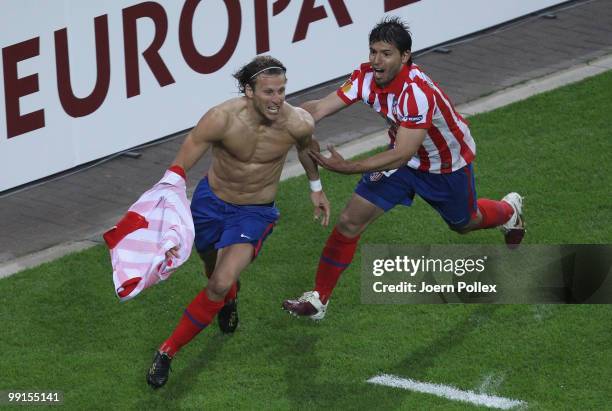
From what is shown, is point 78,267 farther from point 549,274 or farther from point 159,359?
point 549,274

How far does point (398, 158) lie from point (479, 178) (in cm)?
289

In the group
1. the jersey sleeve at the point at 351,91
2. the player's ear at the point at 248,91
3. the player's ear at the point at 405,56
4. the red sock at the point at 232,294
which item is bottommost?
the red sock at the point at 232,294

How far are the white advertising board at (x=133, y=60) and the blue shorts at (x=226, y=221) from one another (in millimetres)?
3298

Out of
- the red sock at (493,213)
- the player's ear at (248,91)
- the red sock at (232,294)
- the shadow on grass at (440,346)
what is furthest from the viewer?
the red sock at (493,213)

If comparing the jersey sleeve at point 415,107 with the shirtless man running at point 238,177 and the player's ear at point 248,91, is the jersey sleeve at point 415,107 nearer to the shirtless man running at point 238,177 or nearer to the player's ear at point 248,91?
the shirtless man running at point 238,177

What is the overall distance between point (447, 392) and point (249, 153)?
1.94 metres

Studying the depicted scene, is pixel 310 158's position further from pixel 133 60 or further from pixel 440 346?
pixel 133 60

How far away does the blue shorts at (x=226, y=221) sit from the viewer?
26.6 ft

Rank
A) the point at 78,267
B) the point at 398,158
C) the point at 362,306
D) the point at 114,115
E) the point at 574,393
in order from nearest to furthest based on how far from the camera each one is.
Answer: the point at 574,393
the point at 398,158
the point at 362,306
the point at 78,267
the point at 114,115

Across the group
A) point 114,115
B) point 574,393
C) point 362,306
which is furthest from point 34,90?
point 574,393

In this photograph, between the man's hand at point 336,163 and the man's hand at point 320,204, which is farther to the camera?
the man's hand at point 320,204

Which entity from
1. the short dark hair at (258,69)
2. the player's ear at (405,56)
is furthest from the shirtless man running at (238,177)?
the player's ear at (405,56)

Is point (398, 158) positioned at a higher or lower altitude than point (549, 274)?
higher

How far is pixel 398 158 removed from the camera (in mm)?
8125
